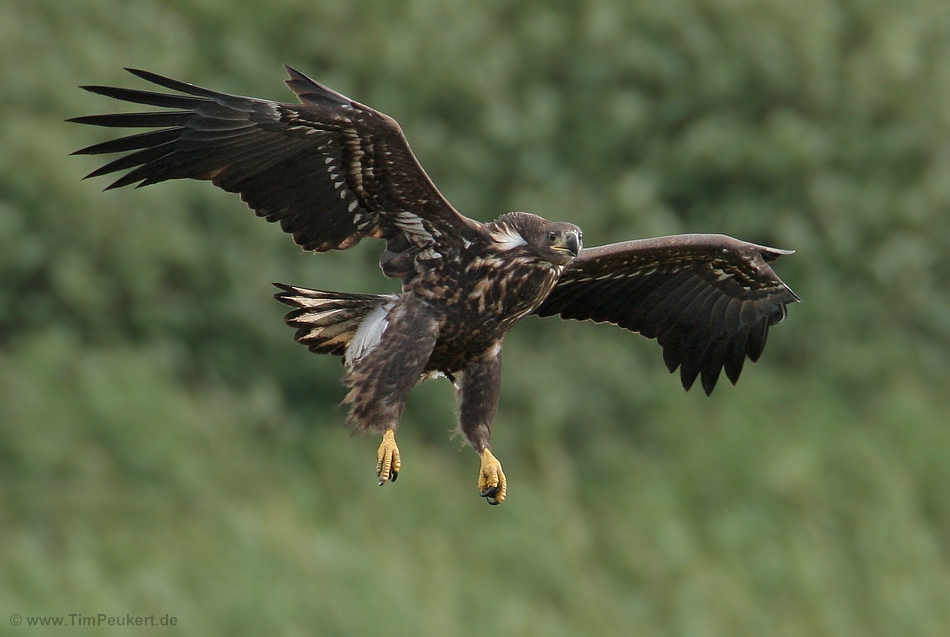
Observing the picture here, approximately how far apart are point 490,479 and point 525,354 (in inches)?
678

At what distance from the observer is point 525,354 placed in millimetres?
27516

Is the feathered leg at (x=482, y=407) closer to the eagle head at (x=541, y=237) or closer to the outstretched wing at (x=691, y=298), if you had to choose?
the eagle head at (x=541, y=237)

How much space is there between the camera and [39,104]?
26094 mm

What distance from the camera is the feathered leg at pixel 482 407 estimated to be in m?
10.3

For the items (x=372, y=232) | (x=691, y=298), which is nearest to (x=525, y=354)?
(x=691, y=298)

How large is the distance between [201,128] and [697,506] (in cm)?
1751

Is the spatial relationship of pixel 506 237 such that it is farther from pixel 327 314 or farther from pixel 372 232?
pixel 327 314

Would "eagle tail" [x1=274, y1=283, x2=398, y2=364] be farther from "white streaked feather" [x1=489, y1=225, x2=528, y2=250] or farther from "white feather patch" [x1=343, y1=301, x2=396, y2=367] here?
"white streaked feather" [x1=489, y1=225, x2=528, y2=250]

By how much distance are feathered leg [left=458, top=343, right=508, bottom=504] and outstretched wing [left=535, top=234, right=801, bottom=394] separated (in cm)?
106

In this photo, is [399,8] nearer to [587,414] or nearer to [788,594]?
[587,414]

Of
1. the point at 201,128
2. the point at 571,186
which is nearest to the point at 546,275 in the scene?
the point at 201,128

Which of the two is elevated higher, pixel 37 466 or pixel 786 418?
pixel 786 418

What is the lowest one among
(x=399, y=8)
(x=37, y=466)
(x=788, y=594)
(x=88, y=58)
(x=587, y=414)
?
(x=37, y=466)

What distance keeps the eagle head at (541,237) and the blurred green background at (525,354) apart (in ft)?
40.1
